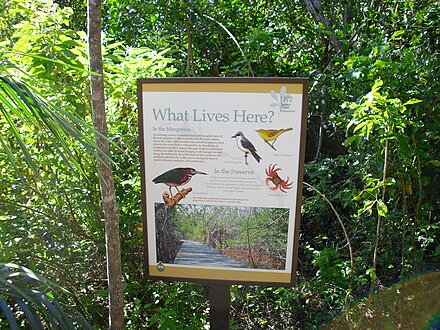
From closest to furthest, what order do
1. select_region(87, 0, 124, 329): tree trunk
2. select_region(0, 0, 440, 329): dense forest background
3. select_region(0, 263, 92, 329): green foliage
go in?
select_region(0, 263, 92, 329): green foliage < select_region(87, 0, 124, 329): tree trunk < select_region(0, 0, 440, 329): dense forest background

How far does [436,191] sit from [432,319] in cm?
73

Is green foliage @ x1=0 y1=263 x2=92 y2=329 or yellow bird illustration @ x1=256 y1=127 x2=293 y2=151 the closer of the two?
green foliage @ x1=0 y1=263 x2=92 y2=329

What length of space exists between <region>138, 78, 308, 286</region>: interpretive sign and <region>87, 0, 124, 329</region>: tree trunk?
168 mm

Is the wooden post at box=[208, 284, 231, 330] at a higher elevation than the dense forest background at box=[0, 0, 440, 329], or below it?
below

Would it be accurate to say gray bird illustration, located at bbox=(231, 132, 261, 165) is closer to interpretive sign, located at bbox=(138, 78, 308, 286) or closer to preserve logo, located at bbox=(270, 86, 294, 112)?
interpretive sign, located at bbox=(138, 78, 308, 286)

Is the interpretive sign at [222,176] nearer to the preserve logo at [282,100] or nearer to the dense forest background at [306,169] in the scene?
the preserve logo at [282,100]

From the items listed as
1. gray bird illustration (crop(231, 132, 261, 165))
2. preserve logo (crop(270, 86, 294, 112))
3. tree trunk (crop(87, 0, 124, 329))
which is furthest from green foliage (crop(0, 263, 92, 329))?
preserve logo (crop(270, 86, 294, 112))

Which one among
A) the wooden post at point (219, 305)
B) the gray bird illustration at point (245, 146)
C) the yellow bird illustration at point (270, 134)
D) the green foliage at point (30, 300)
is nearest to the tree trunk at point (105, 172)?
the green foliage at point (30, 300)

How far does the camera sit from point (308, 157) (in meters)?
3.90

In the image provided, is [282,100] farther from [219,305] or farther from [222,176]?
[219,305]

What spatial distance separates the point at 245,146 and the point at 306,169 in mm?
1366

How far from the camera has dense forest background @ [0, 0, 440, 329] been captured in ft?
7.51

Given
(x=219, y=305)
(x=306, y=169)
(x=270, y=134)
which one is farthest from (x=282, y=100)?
(x=306, y=169)

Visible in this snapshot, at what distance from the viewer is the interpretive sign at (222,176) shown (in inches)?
81.9
